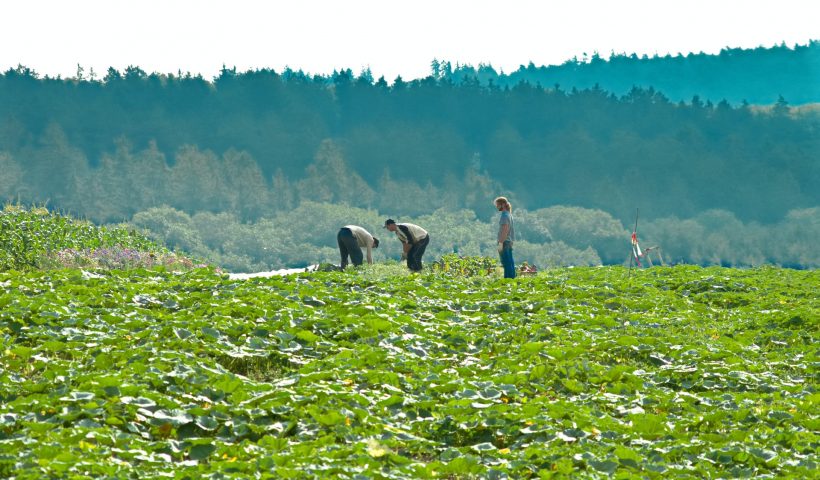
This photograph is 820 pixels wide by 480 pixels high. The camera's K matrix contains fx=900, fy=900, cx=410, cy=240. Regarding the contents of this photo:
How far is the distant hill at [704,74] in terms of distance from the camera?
115062mm

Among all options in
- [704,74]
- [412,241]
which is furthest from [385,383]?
[704,74]

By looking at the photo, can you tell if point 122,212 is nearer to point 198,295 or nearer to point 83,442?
point 198,295

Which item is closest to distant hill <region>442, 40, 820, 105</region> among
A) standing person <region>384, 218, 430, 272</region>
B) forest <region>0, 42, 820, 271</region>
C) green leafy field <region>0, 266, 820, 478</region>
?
forest <region>0, 42, 820, 271</region>

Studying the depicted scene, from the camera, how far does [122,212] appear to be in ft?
155

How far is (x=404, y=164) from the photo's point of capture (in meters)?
60.8

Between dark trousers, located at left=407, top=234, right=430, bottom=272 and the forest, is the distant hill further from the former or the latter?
dark trousers, located at left=407, top=234, right=430, bottom=272

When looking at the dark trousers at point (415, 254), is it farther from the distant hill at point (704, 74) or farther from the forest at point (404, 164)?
the distant hill at point (704, 74)

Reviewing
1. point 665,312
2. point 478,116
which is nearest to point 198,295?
point 665,312

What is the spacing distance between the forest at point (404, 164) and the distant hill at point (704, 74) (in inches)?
1527

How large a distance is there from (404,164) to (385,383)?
5421 cm

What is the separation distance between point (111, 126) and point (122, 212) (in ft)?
33.1

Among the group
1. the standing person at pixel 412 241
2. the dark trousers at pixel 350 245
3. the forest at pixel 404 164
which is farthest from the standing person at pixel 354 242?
the forest at pixel 404 164

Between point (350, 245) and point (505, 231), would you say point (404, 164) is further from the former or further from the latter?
point (505, 231)

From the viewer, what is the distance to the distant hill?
115 meters
